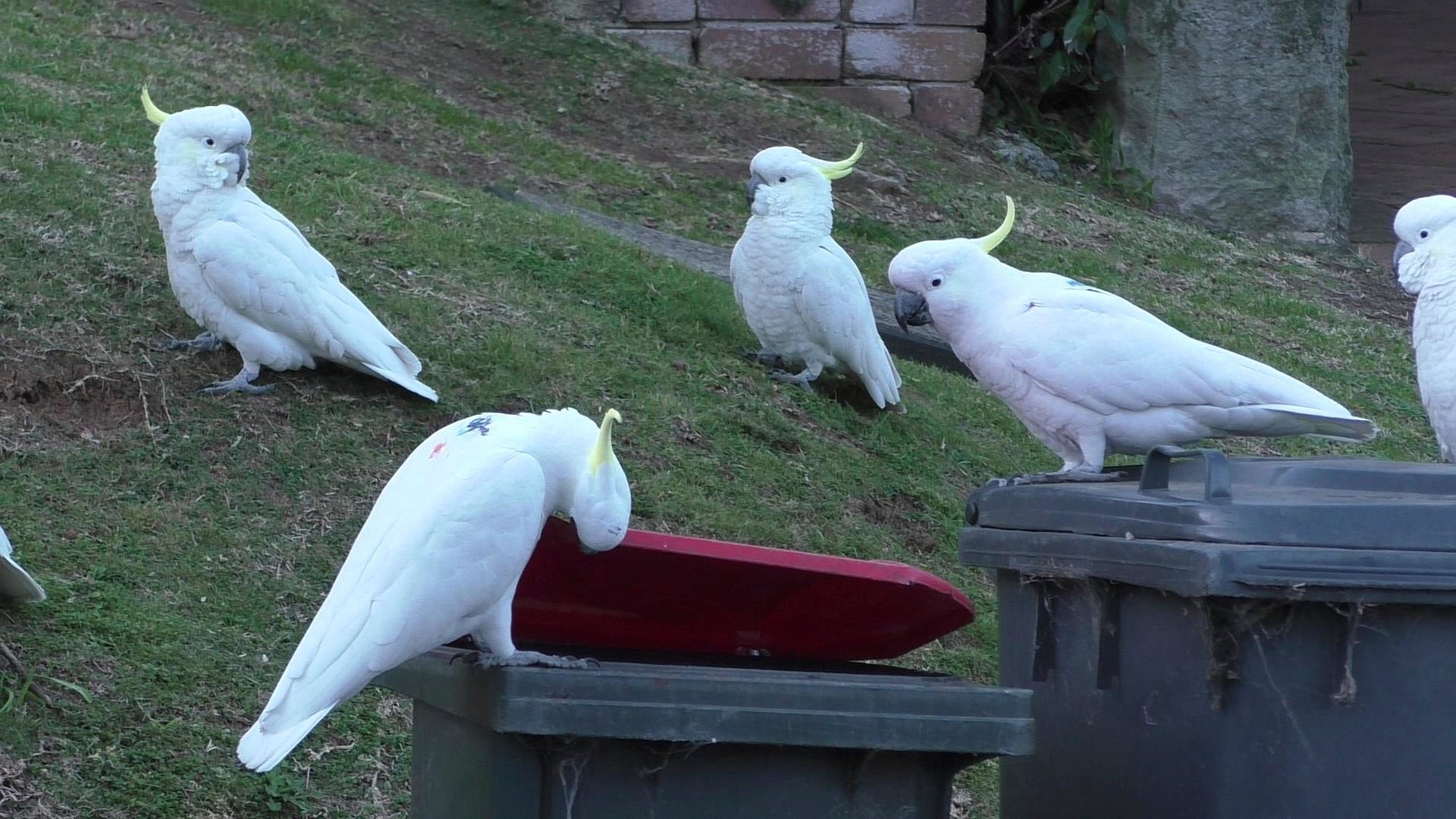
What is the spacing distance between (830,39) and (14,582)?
18.0ft

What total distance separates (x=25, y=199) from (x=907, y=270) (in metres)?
2.52

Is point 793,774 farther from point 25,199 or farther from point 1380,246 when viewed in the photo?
point 1380,246

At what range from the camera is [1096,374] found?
2.65 metres

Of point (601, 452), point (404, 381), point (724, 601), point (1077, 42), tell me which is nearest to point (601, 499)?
point (601, 452)

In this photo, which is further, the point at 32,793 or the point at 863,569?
the point at 32,793

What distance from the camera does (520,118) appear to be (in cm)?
662

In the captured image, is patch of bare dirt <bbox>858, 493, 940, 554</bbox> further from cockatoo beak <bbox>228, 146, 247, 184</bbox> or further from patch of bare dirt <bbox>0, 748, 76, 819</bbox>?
patch of bare dirt <bbox>0, 748, 76, 819</bbox>

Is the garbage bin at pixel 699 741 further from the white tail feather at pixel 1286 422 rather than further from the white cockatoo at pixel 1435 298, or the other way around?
the white cockatoo at pixel 1435 298

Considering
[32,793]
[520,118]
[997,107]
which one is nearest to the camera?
[32,793]

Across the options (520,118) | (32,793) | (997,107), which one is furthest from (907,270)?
(997,107)

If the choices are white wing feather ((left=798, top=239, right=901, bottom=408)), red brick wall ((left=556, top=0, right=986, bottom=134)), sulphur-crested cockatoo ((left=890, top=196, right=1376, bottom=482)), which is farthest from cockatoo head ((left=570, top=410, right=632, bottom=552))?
red brick wall ((left=556, top=0, right=986, bottom=134))

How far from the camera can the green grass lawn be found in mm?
2717

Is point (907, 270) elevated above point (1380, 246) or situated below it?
above

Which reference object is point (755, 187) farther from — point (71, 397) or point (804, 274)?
point (71, 397)
